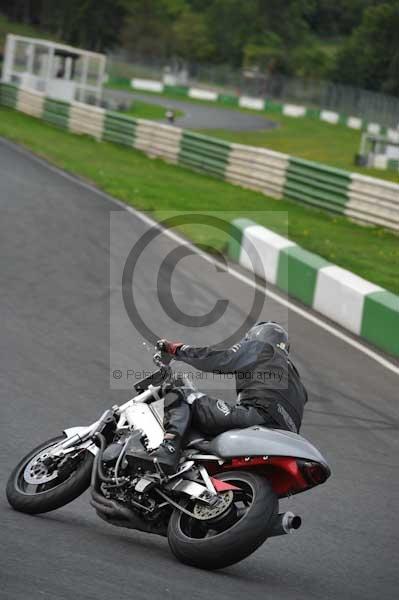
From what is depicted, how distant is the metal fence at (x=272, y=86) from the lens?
57875 millimetres

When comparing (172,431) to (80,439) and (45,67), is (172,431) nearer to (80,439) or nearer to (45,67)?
(80,439)

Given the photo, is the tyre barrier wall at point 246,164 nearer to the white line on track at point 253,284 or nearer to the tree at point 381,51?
the white line on track at point 253,284

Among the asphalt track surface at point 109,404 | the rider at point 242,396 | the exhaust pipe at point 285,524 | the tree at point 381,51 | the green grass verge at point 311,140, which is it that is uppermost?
the tree at point 381,51

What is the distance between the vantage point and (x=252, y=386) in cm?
643

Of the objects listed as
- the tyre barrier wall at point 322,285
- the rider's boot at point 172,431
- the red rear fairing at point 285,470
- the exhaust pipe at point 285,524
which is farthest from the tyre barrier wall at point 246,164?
the exhaust pipe at point 285,524

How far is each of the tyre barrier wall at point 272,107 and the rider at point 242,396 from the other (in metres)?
47.4

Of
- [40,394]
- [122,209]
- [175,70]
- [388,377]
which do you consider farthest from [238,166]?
[175,70]

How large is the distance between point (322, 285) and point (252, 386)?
755 cm

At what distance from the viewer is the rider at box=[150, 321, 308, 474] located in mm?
6344

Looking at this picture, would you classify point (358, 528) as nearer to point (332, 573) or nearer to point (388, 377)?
point (332, 573)

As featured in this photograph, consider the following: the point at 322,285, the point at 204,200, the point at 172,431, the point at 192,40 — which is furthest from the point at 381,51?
the point at 192,40

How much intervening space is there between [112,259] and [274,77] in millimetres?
62560

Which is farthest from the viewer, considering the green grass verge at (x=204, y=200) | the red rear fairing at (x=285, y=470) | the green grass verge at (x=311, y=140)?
the green grass verge at (x=311, y=140)

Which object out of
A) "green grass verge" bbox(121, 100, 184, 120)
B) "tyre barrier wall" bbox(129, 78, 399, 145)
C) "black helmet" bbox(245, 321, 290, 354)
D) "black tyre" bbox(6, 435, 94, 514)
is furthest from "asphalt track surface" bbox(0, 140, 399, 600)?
"tyre barrier wall" bbox(129, 78, 399, 145)
